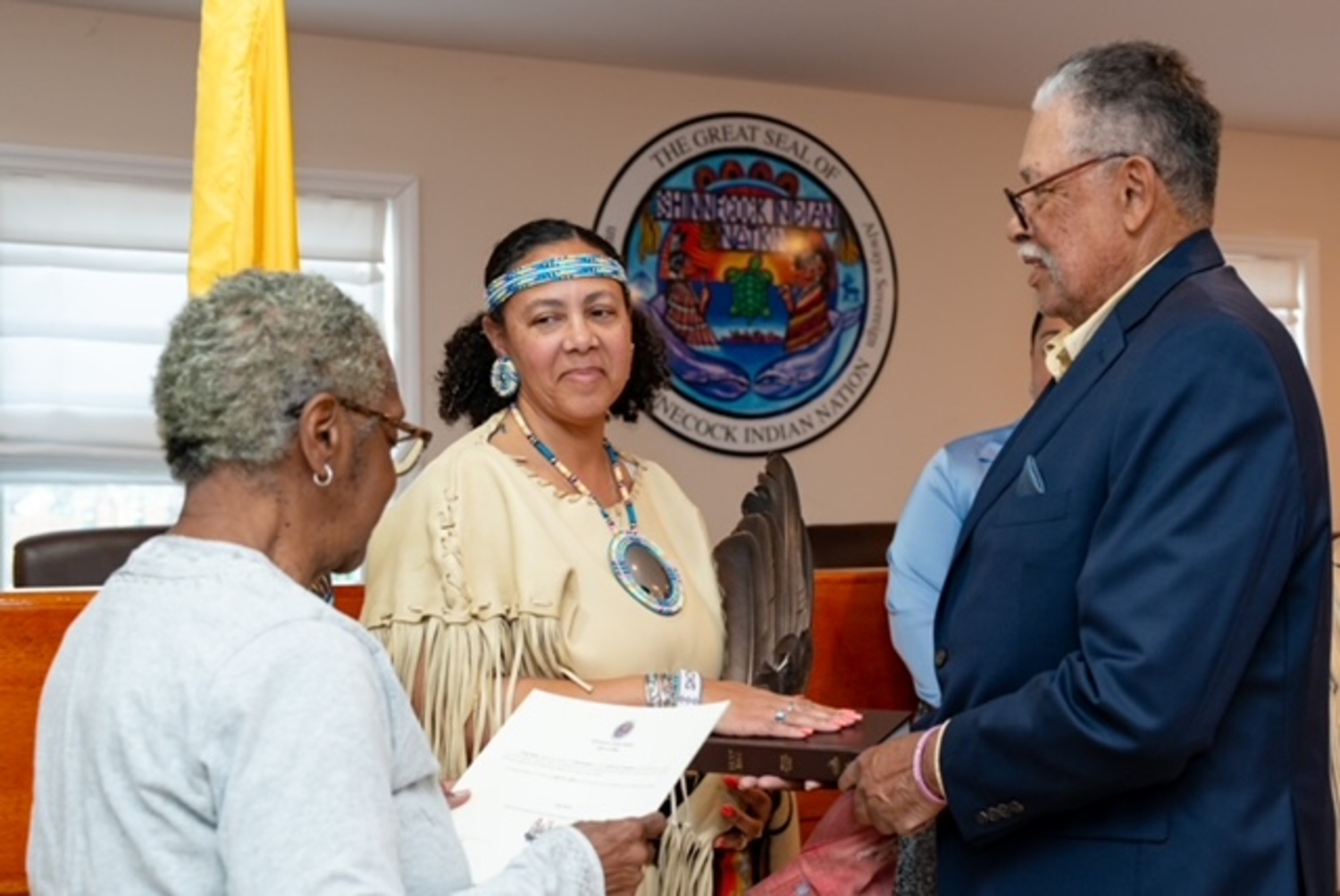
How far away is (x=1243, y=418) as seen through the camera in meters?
1.51

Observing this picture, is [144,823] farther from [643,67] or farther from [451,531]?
[643,67]

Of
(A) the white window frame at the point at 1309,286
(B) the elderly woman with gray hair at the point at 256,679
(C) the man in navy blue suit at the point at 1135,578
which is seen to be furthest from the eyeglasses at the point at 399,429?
(A) the white window frame at the point at 1309,286

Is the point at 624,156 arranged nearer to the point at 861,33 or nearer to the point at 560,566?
the point at 861,33

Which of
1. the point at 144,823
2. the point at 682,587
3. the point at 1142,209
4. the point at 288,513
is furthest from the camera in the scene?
the point at 682,587

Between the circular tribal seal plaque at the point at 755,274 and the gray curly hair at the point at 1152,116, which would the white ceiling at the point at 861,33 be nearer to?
the circular tribal seal plaque at the point at 755,274

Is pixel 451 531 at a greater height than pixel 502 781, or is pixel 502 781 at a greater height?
pixel 451 531

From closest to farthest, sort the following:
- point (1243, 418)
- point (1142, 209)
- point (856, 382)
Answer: point (1243, 418) < point (1142, 209) < point (856, 382)

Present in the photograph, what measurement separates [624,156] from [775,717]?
3.85m

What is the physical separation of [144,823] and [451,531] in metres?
0.91

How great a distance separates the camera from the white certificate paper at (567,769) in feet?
4.86

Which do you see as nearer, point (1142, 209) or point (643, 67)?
point (1142, 209)

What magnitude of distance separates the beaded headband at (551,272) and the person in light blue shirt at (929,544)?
0.63m

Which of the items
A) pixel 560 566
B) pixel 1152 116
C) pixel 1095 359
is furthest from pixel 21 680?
pixel 1152 116

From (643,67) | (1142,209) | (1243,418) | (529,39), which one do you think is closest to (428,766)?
(1243,418)
